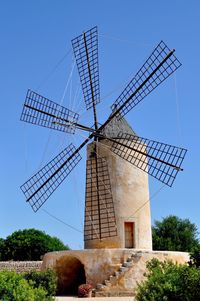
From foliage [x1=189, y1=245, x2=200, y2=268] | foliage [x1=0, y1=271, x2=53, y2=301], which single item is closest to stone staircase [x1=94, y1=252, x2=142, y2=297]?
foliage [x1=189, y1=245, x2=200, y2=268]

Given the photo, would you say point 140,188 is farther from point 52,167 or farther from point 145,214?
point 52,167

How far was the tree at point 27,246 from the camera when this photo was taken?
2742 centimetres

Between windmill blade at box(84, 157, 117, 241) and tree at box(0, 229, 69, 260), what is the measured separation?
44.0 ft

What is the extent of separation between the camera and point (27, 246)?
27422 millimetres

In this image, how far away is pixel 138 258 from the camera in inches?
499

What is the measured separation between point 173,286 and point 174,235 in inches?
732

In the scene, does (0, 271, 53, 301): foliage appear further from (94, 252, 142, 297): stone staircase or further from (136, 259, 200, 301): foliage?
(94, 252, 142, 297): stone staircase

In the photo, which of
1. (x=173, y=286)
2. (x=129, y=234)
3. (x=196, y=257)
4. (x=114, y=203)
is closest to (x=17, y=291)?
(x=173, y=286)

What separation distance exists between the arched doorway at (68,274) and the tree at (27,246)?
13.0 meters

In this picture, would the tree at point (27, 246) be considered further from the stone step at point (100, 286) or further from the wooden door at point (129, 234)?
the stone step at point (100, 286)

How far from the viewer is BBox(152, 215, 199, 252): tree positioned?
82.4 ft

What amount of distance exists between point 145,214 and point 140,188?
789mm

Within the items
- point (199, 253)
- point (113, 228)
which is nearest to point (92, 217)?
point (113, 228)

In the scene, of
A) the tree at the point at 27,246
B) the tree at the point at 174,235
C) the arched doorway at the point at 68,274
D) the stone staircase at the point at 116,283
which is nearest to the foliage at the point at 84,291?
the stone staircase at the point at 116,283
